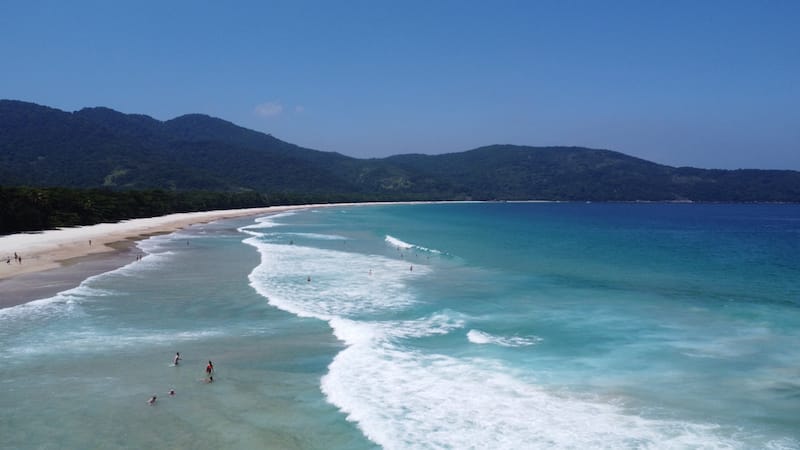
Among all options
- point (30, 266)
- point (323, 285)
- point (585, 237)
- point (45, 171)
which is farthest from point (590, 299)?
point (45, 171)

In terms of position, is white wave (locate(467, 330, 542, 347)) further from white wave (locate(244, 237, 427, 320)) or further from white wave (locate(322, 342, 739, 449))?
white wave (locate(244, 237, 427, 320))

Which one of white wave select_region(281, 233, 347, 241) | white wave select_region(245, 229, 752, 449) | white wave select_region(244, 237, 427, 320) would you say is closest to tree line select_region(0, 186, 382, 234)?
white wave select_region(281, 233, 347, 241)

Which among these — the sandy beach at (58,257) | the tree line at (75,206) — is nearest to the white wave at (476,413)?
the sandy beach at (58,257)

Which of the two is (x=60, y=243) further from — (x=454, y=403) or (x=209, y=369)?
Answer: (x=454, y=403)

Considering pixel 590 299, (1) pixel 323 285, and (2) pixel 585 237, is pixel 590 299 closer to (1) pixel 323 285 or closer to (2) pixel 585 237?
(1) pixel 323 285

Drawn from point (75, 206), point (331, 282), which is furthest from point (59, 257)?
point (75, 206)

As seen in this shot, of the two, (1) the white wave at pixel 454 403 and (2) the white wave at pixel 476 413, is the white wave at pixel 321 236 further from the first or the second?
(2) the white wave at pixel 476 413

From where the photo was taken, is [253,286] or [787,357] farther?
[253,286]
